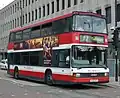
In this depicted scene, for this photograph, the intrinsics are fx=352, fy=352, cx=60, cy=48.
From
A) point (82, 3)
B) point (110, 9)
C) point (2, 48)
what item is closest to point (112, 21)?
point (110, 9)

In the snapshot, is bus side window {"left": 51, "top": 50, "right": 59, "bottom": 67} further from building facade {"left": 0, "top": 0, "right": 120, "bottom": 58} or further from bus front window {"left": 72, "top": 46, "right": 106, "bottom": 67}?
building facade {"left": 0, "top": 0, "right": 120, "bottom": 58}

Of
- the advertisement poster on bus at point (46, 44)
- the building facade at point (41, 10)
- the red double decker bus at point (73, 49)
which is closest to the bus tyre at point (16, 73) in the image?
the advertisement poster on bus at point (46, 44)

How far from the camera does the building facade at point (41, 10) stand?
35.8 meters

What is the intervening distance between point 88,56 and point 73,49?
0.95 metres

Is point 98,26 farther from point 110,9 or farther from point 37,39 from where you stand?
point 110,9

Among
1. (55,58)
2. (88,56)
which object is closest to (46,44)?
(55,58)

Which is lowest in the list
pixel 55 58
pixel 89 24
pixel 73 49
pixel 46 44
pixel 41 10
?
pixel 55 58

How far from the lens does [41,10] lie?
5628 centimetres

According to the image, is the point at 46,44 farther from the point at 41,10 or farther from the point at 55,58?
the point at 41,10

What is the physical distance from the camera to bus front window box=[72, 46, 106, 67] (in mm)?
18312

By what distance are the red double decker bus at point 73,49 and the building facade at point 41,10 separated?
1261cm

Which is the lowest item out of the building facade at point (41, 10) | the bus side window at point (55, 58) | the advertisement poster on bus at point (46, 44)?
the bus side window at point (55, 58)

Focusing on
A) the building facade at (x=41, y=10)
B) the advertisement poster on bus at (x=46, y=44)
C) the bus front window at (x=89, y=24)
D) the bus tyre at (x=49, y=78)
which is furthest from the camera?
the building facade at (x=41, y=10)

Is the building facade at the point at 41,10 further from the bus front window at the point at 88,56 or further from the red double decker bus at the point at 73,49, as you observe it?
the bus front window at the point at 88,56
